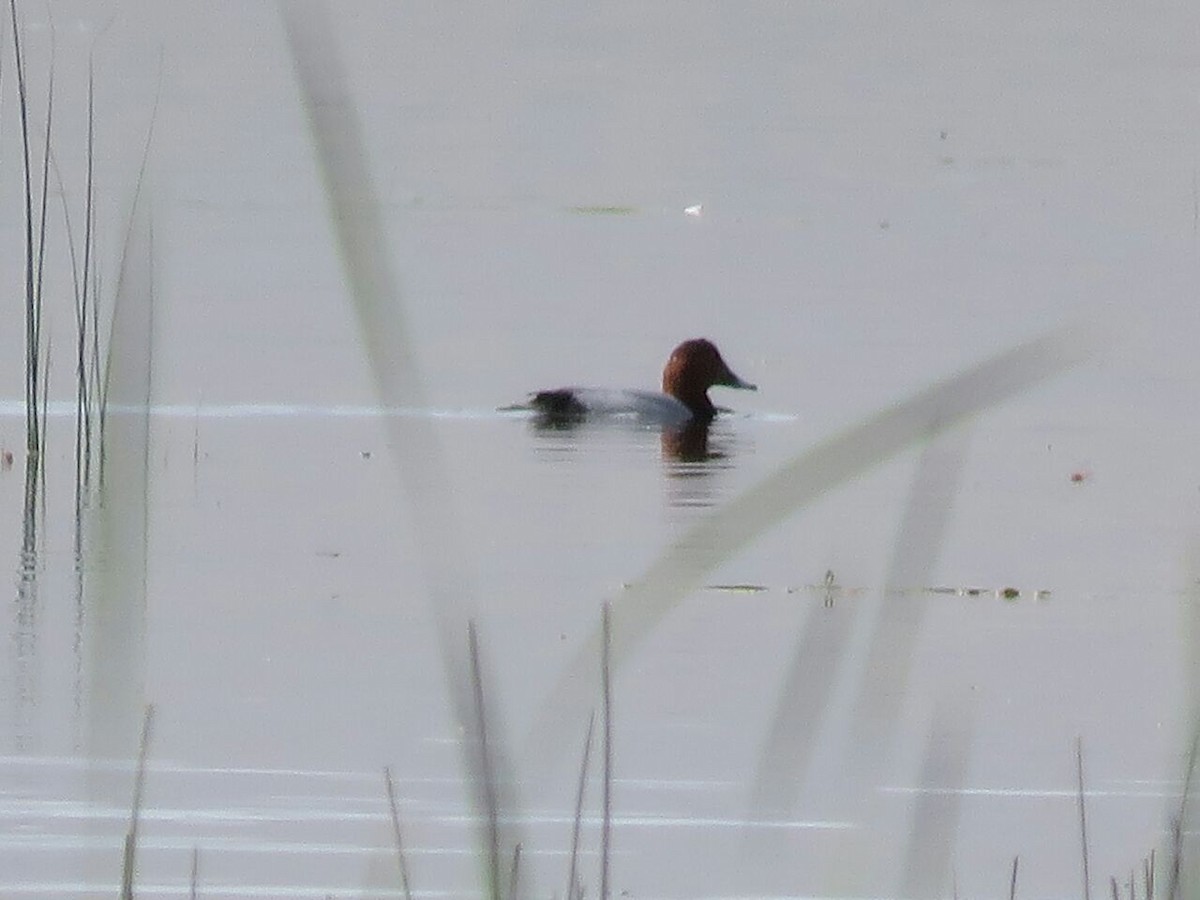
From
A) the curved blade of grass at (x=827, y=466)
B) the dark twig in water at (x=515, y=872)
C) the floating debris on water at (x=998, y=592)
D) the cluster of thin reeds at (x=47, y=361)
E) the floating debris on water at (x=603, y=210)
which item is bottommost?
the floating debris on water at (x=603, y=210)

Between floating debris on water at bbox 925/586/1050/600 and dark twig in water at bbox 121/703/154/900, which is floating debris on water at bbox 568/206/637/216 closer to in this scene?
floating debris on water at bbox 925/586/1050/600

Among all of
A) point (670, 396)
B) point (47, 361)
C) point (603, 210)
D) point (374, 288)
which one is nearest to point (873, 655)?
point (374, 288)

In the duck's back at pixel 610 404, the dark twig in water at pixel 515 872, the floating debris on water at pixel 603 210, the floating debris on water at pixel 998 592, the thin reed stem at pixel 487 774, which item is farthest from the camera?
the floating debris on water at pixel 603 210

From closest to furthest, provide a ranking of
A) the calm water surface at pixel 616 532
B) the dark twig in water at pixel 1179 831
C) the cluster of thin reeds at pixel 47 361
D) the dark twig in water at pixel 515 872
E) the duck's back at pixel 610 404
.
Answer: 1. the dark twig in water at pixel 515 872
2. the dark twig in water at pixel 1179 831
3. the calm water surface at pixel 616 532
4. the cluster of thin reeds at pixel 47 361
5. the duck's back at pixel 610 404

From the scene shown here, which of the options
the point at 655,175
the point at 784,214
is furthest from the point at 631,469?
the point at 655,175

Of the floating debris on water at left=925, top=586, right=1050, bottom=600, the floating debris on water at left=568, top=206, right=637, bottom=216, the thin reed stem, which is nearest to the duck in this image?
the floating debris on water at left=925, top=586, right=1050, bottom=600

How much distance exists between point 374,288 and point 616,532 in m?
5.57

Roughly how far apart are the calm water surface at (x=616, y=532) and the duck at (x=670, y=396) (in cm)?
14

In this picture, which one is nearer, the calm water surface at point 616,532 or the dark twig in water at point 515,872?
the dark twig in water at point 515,872

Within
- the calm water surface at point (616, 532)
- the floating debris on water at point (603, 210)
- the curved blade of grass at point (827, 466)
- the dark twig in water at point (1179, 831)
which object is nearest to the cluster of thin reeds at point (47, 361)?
the calm water surface at point (616, 532)

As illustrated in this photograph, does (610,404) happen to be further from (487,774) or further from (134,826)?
(487,774)

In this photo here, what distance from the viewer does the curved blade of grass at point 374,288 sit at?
4.84 ft

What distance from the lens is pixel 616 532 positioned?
708cm

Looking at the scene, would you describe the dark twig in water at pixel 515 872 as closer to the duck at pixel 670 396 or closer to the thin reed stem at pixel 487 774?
the thin reed stem at pixel 487 774
